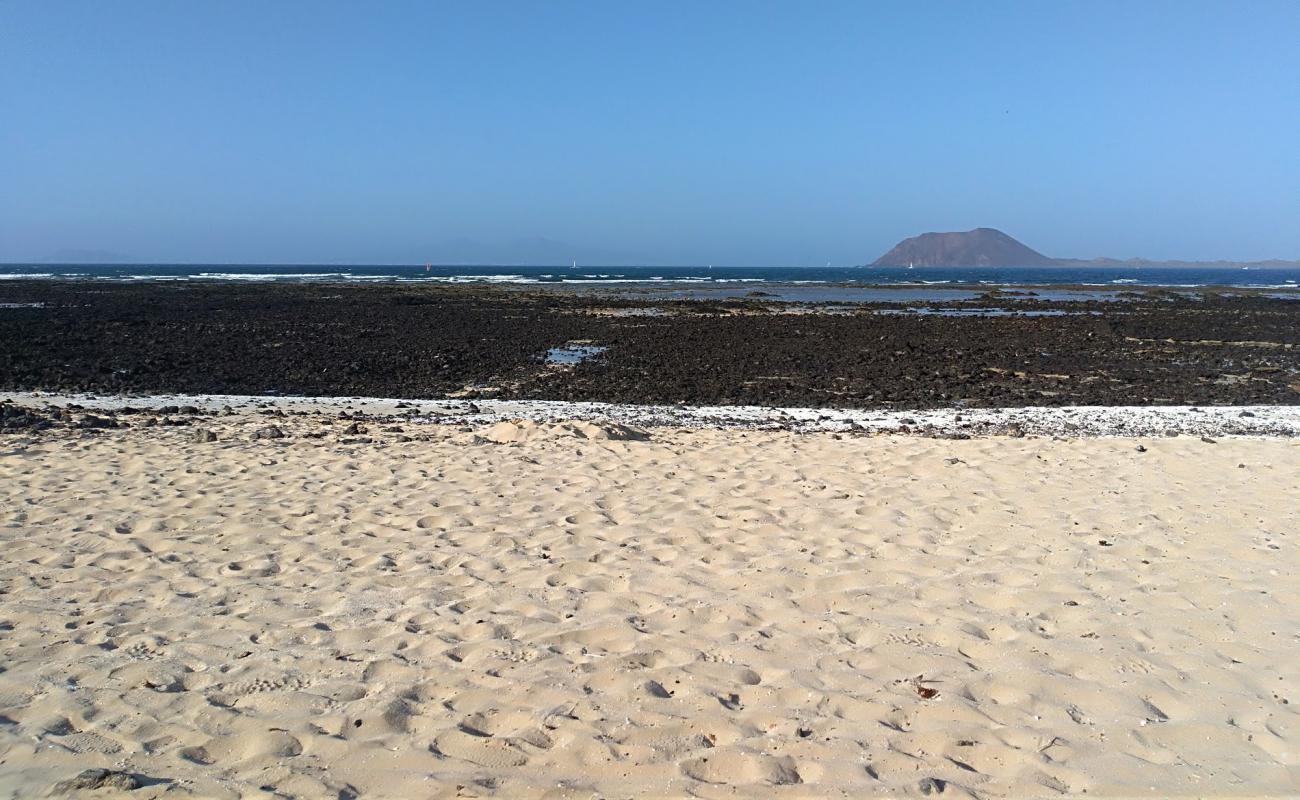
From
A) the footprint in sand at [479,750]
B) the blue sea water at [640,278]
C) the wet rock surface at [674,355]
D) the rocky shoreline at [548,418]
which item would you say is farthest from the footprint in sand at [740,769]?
the blue sea water at [640,278]

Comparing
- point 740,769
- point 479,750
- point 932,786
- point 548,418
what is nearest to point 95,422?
point 548,418

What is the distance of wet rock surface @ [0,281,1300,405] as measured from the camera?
515 inches

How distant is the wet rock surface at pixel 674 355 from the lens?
13.1 meters

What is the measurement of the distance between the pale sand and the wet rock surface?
543cm

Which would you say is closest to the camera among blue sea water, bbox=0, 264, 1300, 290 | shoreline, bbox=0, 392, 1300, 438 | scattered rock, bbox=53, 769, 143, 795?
scattered rock, bbox=53, 769, 143, 795

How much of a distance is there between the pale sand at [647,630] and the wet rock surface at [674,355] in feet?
17.8

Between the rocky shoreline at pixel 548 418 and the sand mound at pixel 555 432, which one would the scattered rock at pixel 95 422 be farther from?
the sand mound at pixel 555 432

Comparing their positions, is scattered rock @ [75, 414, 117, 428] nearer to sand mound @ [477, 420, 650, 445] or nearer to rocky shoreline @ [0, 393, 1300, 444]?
rocky shoreline @ [0, 393, 1300, 444]

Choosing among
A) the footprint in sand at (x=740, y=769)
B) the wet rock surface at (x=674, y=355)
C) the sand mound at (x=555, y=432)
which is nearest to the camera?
the footprint in sand at (x=740, y=769)

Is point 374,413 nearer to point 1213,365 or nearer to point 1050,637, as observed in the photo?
point 1050,637

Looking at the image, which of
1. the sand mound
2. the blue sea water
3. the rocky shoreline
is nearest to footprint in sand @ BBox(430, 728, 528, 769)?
the sand mound

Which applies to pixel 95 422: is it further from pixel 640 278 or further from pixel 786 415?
pixel 640 278

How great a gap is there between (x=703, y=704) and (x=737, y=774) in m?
0.46

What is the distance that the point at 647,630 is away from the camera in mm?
4098
